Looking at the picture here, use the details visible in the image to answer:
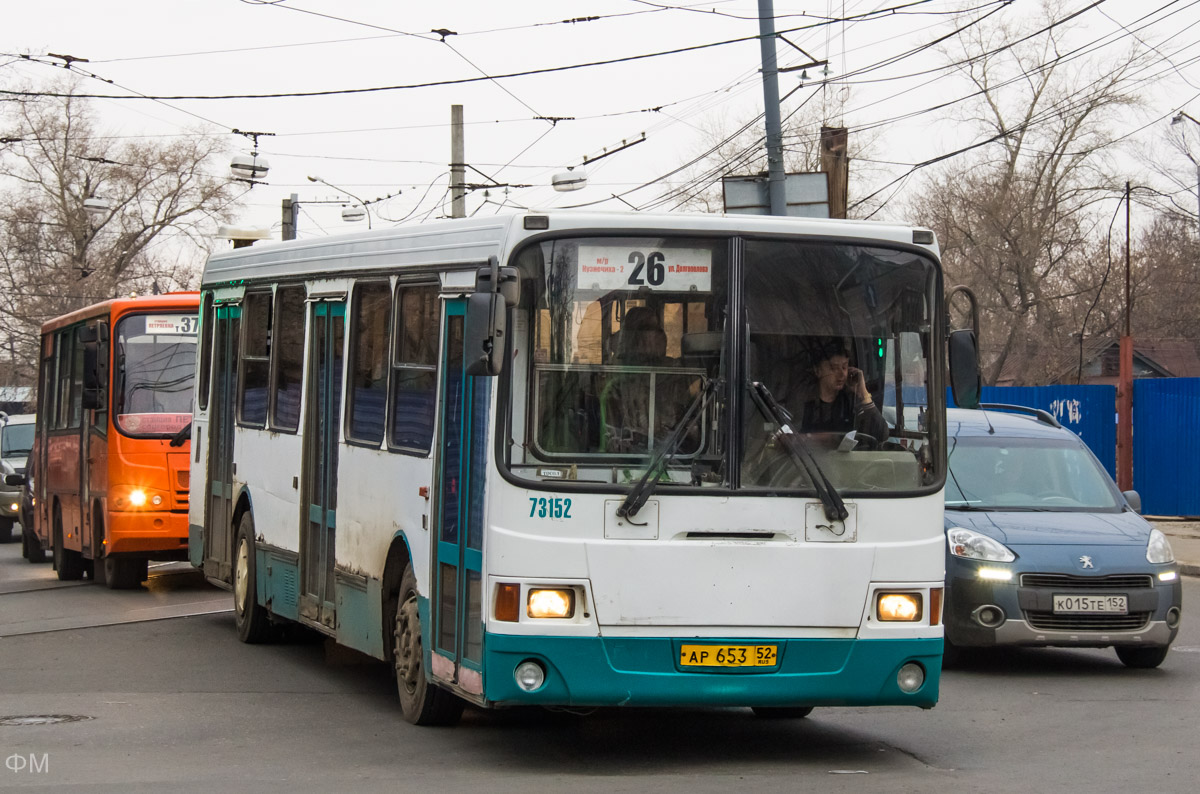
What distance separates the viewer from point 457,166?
2845 cm

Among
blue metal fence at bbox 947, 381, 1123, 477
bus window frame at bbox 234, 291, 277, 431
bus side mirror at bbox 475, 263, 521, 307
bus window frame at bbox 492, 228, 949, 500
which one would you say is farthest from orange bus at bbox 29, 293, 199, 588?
blue metal fence at bbox 947, 381, 1123, 477

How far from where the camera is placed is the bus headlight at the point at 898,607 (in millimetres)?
7812

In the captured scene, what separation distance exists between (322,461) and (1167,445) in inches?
754

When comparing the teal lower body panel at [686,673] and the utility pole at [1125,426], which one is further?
the utility pole at [1125,426]

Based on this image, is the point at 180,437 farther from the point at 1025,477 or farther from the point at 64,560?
the point at 1025,477

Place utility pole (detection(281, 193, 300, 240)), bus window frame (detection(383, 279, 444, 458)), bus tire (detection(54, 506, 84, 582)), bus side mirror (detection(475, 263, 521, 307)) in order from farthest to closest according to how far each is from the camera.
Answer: utility pole (detection(281, 193, 300, 240)) < bus tire (detection(54, 506, 84, 582)) < bus window frame (detection(383, 279, 444, 458)) < bus side mirror (detection(475, 263, 521, 307))

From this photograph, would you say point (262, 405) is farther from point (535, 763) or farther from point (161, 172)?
point (161, 172)

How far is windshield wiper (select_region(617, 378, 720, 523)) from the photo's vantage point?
7.53 metres

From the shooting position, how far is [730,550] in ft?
25.1

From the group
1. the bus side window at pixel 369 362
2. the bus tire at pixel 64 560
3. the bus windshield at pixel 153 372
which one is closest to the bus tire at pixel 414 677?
the bus side window at pixel 369 362

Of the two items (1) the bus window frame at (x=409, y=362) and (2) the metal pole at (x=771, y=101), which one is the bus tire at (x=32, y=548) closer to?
(2) the metal pole at (x=771, y=101)

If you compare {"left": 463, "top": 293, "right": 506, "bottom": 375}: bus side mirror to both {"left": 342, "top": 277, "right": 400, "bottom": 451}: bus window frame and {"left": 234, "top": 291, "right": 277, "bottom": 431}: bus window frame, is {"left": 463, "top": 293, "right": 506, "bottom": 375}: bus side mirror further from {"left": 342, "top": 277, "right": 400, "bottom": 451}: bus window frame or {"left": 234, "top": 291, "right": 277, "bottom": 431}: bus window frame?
{"left": 234, "top": 291, "right": 277, "bottom": 431}: bus window frame

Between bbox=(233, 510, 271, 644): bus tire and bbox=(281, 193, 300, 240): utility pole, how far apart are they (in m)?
20.0

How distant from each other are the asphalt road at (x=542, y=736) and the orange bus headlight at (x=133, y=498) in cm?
403
